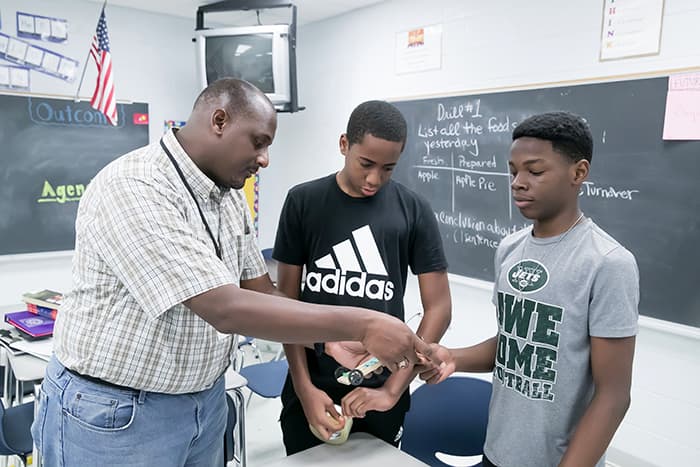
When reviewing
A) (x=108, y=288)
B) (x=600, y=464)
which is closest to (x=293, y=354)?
(x=108, y=288)

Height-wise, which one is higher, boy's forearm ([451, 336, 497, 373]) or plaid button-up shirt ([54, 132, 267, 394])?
plaid button-up shirt ([54, 132, 267, 394])

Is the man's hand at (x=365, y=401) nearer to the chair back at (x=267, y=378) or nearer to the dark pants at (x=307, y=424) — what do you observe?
the dark pants at (x=307, y=424)

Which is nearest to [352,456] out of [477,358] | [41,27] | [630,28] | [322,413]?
[322,413]

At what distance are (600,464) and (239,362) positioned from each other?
261 centimetres

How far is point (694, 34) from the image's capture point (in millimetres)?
2412

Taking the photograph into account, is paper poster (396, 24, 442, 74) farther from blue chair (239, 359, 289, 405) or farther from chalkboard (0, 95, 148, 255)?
chalkboard (0, 95, 148, 255)

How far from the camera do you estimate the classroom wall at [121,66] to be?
4.00 metres

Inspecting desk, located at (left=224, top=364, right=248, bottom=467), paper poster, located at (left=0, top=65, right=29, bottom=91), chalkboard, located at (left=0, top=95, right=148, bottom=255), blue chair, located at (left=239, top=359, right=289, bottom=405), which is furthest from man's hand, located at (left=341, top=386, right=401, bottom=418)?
paper poster, located at (left=0, top=65, right=29, bottom=91)

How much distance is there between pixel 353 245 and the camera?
58.4 inches

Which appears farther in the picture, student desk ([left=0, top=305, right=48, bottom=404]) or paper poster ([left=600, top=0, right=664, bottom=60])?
paper poster ([left=600, top=0, right=664, bottom=60])

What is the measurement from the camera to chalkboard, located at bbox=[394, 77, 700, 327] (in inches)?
97.3

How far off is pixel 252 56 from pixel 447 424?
3.26 m

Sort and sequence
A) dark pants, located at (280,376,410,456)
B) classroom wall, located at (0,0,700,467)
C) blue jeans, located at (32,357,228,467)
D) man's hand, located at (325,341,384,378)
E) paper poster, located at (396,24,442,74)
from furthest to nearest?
1. paper poster, located at (396,24,442,74)
2. classroom wall, located at (0,0,700,467)
3. dark pants, located at (280,376,410,456)
4. man's hand, located at (325,341,384,378)
5. blue jeans, located at (32,357,228,467)

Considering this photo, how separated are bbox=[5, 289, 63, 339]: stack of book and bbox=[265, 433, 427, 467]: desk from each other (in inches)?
62.8
